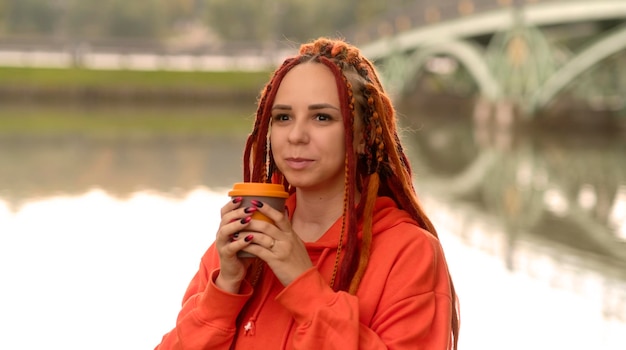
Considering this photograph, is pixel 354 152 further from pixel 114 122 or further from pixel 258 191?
pixel 114 122

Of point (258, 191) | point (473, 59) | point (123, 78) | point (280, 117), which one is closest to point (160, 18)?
point (123, 78)

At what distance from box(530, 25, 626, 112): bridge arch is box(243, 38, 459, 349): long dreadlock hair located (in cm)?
1899

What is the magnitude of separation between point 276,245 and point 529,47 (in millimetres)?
23694

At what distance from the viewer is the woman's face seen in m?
2.10

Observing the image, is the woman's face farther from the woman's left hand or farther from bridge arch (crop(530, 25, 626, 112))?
bridge arch (crop(530, 25, 626, 112))

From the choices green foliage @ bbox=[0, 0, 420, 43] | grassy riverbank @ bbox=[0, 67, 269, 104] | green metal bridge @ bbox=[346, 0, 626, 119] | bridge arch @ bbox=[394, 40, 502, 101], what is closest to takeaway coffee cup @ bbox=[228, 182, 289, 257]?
green metal bridge @ bbox=[346, 0, 626, 119]

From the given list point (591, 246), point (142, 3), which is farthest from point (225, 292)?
point (142, 3)

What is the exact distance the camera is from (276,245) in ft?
6.52

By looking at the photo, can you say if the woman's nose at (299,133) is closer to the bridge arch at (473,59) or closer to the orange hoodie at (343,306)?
the orange hoodie at (343,306)

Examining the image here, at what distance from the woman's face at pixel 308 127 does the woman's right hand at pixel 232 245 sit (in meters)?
0.19

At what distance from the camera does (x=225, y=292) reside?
6.77 ft

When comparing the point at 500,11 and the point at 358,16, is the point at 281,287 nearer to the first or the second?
the point at 500,11

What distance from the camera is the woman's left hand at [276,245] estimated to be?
1.97 meters

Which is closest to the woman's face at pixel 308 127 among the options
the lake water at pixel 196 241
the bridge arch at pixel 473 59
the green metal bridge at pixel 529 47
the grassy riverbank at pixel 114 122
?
the lake water at pixel 196 241
